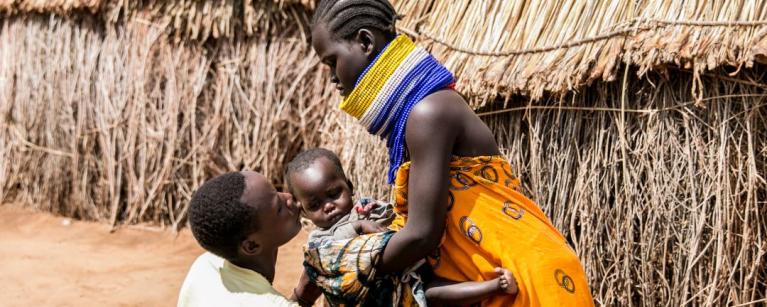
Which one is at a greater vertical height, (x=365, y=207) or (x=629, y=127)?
(x=629, y=127)

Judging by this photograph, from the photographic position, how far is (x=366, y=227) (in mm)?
2674

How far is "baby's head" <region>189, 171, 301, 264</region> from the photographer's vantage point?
2486 millimetres

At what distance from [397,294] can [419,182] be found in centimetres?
35

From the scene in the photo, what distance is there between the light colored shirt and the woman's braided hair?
0.71 m

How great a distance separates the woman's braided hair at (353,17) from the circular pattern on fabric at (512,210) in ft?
1.81

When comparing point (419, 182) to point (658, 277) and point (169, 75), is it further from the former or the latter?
point (169, 75)

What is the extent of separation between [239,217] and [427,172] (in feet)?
1.79

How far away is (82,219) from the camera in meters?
7.73

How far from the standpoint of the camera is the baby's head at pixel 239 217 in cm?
249

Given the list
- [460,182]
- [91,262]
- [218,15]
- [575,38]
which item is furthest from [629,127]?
[91,262]

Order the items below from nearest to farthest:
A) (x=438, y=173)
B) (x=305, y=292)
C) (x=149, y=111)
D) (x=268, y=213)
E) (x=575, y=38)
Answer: (x=438, y=173)
(x=268, y=213)
(x=305, y=292)
(x=575, y=38)
(x=149, y=111)

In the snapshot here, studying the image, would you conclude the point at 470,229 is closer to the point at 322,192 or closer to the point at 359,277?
Answer: the point at 359,277

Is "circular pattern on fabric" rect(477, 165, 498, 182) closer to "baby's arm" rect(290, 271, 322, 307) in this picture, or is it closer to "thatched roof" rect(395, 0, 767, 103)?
"baby's arm" rect(290, 271, 322, 307)

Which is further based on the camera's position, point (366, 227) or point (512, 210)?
point (366, 227)
